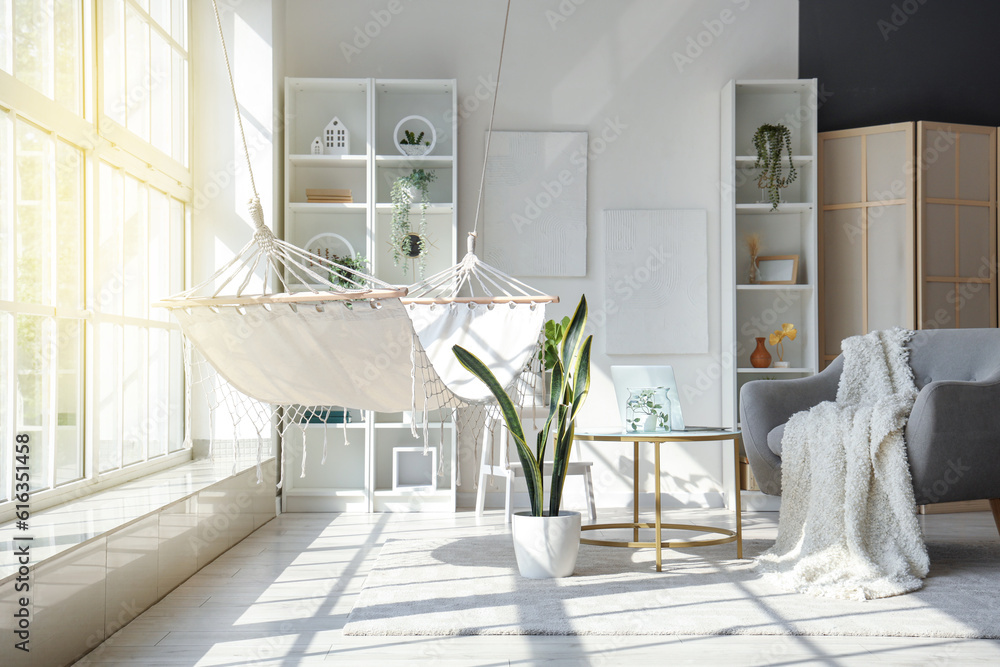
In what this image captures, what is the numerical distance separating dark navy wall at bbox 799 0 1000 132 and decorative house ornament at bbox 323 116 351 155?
2.54m

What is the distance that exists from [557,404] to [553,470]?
0.72ft

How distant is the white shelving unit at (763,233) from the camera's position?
4.40 meters

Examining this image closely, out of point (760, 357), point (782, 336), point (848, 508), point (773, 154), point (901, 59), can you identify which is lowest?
point (848, 508)

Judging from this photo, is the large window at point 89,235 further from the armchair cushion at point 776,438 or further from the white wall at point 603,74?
the armchair cushion at point 776,438

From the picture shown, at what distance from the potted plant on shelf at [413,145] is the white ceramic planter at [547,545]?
2300 mm

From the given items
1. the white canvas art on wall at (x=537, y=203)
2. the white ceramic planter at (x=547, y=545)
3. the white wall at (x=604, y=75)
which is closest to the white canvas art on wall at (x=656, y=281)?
the white wall at (x=604, y=75)

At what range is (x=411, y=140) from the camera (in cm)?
440

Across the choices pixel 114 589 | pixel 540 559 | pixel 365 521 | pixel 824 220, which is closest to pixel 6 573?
pixel 114 589

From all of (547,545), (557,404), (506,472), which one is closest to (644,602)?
(547,545)

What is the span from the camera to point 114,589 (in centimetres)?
229

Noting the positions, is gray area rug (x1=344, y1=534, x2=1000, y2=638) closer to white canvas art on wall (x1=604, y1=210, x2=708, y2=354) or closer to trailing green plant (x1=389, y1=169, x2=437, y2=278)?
white canvas art on wall (x1=604, y1=210, x2=708, y2=354)

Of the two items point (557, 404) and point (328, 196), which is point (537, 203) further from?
point (557, 404)

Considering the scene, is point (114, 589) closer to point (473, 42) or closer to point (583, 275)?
point (583, 275)

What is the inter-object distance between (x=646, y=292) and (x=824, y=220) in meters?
1.03
